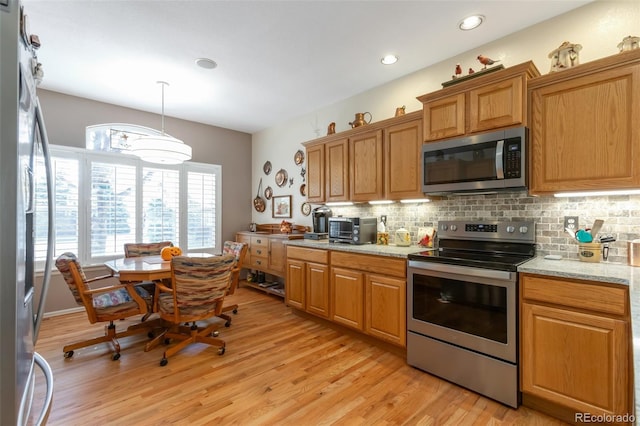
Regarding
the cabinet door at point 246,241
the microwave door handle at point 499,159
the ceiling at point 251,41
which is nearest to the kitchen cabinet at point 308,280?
the cabinet door at point 246,241

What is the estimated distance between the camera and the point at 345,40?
2.65 meters

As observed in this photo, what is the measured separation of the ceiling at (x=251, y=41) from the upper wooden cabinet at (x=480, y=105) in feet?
1.75

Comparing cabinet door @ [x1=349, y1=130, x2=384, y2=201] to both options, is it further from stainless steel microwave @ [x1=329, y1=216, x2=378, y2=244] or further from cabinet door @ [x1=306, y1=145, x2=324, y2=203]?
cabinet door @ [x1=306, y1=145, x2=324, y2=203]

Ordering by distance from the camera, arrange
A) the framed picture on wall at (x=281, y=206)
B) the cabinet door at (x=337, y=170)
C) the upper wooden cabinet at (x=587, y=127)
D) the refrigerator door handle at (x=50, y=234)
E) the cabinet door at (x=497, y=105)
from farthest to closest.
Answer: the framed picture on wall at (x=281, y=206)
the cabinet door at (x=337, y=170)
the cabinet door at (x=497, y=105)
the upper wooden cabinet at (x=587, y=127)
the refrigerator door handle at (x=50, y=234)

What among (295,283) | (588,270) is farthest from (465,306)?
(295,283)

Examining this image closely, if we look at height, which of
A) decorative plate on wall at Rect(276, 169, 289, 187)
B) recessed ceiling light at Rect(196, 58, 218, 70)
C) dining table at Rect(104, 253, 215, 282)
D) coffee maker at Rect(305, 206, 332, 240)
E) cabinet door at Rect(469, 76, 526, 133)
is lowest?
dining table at Rect(104, 253, 215, 282)

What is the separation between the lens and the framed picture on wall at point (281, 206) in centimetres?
490

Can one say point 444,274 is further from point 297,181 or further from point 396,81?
point 297,181

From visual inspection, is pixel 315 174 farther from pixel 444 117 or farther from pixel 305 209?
pixel 444 117

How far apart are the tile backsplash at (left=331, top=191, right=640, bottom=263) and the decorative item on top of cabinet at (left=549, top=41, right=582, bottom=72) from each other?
95 cm

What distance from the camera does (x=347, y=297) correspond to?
9.89 feet

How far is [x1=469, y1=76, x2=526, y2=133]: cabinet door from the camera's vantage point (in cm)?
212

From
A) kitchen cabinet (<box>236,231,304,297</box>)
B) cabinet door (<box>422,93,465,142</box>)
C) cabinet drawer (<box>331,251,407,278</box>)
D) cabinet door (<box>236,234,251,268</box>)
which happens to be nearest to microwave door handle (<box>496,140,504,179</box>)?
cabinet door (<box>422,93,465,142</box>)

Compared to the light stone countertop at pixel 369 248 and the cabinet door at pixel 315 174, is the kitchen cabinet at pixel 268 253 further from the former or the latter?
the cabinet door at pixel 315 174
